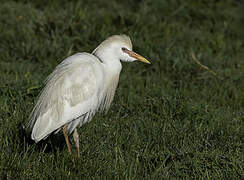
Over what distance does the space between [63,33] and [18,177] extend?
13.7 ft

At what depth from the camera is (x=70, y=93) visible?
3857 mm

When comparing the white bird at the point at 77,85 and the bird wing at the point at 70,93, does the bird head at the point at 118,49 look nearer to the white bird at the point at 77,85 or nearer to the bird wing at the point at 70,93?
the white bird at the point at 77,85

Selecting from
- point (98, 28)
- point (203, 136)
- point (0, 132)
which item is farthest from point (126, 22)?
point (0, 132)

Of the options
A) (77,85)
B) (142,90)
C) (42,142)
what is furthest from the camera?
(142,90)

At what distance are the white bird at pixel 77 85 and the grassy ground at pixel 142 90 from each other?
0.28 meters

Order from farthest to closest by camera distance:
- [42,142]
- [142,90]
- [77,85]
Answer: [142,90] → [42,142] → [77,85]

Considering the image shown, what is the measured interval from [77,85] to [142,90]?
1876 mm

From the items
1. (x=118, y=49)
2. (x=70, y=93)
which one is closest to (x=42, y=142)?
(x=70, y=93)

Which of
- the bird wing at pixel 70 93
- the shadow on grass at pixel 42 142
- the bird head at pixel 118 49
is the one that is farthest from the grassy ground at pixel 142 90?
the bird head at pixel 118 49

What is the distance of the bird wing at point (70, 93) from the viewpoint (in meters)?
3.79

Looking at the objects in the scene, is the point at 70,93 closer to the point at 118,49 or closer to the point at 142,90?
the point at 118,49

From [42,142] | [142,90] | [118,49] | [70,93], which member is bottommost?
[142,90]

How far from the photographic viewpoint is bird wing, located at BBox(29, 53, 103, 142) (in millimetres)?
3795

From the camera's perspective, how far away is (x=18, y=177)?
10.4 feet
